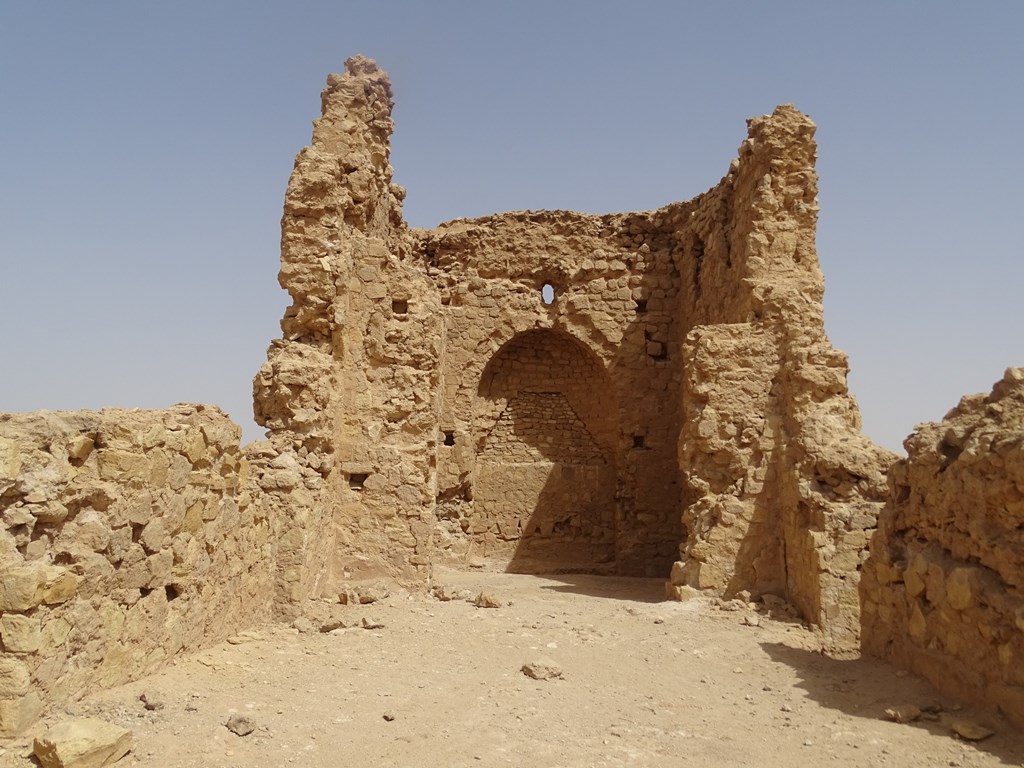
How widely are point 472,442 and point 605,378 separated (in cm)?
213

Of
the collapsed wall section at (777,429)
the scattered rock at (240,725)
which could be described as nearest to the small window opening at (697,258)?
the collapsed wall section at (777,429)

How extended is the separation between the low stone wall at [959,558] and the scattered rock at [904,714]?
29cm

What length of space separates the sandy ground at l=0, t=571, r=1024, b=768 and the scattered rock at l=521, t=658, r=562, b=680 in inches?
2.4

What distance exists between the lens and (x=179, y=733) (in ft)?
11.0

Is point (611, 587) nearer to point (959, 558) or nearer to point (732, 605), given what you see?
point (732, 605)

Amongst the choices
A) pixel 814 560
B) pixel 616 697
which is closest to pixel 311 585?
pixel 616 697

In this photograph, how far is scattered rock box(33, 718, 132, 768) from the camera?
2877mm

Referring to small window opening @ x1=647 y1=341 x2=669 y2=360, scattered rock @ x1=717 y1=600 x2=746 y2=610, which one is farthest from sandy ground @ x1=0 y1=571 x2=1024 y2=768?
small window opening @ x1=647 y1=341 x2=669 y2=360

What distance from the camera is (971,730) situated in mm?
3584

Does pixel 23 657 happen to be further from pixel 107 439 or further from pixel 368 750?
pixel 368 750

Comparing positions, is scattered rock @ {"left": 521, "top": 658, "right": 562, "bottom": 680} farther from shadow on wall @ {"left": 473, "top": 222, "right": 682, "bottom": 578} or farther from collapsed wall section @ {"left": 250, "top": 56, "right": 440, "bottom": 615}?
shadow on wall @ {"left": 473, "top": 222, "right": 682, "bottom": 578}

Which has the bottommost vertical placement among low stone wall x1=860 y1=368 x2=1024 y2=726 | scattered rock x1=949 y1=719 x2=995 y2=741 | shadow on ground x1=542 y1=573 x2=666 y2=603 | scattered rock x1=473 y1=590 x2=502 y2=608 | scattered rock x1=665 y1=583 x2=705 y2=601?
shadow on ground x1=542 y1=573 x2=666 y2=603

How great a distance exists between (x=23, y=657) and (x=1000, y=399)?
517cm

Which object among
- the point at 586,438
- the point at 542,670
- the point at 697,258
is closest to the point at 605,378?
the point at 586,438
